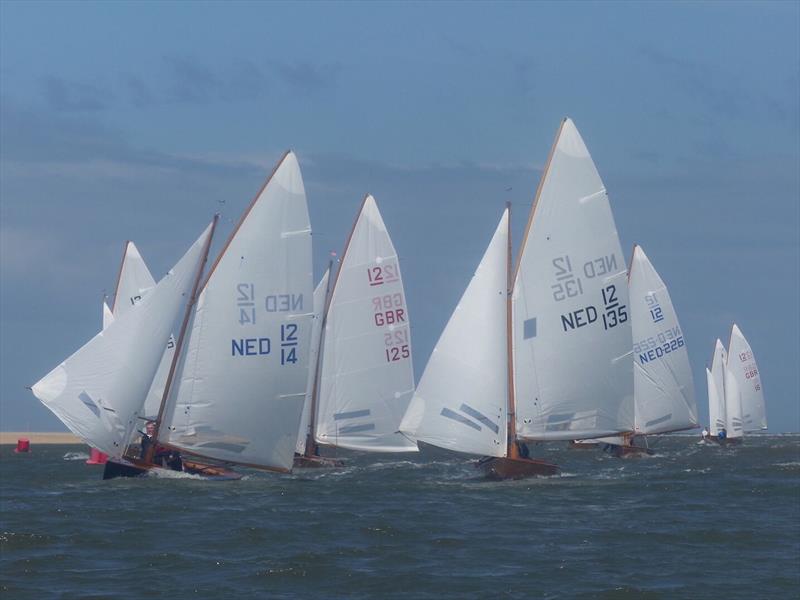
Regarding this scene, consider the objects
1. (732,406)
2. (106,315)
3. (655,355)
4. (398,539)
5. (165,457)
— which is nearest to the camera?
(398,539)

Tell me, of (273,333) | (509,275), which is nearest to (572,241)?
(509,275)

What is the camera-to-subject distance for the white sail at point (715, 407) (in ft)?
307

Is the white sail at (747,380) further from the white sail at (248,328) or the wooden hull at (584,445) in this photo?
the white sail at (248,328)

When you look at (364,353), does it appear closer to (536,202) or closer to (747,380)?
(536,202)

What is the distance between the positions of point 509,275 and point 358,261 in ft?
32.1

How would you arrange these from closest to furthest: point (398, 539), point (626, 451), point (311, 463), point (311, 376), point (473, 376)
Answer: point (398, 539)
point (473, 376)
point (311, 463)
point (311, 376)
point (626, 451)

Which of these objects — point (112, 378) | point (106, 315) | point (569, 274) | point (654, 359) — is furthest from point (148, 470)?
point (654, 359)

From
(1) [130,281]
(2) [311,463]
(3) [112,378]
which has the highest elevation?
(1) [130,281]

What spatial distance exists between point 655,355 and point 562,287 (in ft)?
76.5

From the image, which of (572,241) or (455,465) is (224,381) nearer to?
(572,241)

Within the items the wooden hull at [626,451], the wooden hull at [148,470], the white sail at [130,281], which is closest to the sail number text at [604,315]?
the wooden hull at [148,470]

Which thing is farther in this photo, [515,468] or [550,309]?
[550,309]

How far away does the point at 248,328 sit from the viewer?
40.8 metres

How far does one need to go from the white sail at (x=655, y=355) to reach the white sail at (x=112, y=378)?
30.4m
